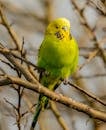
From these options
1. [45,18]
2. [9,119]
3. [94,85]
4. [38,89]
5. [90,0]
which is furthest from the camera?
[45,18]

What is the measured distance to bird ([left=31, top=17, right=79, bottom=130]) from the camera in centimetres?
349

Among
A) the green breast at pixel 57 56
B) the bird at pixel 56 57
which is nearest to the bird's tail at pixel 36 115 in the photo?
the bird at pixel 56 57

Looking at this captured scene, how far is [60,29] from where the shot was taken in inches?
144

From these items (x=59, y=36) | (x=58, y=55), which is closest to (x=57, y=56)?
(x=58, y=55)

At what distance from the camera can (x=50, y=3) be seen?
19.8ft

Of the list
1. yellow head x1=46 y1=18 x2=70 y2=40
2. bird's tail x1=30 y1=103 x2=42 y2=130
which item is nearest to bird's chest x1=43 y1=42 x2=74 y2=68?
yellow head x1=46 y1=18 x2=70 y2=40

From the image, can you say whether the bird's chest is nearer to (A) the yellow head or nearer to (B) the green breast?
(B) the green breast

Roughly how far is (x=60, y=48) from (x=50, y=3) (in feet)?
8.58

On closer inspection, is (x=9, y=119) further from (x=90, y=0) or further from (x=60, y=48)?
(x=90, y=0)

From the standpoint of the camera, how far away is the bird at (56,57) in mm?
3490

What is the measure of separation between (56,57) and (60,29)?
28 cm

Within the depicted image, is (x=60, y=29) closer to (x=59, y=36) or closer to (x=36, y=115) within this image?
(x=59, y=36)

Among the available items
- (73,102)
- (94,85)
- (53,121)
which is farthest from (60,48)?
(94,85)

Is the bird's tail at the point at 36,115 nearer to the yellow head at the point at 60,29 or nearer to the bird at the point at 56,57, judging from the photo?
the bird at the point at 56,57
